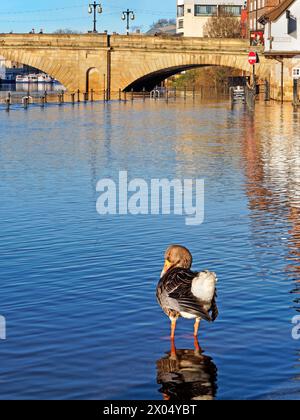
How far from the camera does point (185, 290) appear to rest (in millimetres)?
11406

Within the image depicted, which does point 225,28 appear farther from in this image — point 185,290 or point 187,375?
point 187,375

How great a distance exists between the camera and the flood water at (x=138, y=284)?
11.0m

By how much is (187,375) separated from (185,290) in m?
0.90

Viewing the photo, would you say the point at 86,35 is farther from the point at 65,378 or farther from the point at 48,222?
the point at 65,378

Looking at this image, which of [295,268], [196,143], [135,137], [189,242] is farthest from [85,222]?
[135,137]

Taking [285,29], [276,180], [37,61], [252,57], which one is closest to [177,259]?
[276,180]

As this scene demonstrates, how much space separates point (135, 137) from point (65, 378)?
38980mm

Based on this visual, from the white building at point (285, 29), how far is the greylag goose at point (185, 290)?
79.4 metres

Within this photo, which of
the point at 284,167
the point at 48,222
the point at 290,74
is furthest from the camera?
the point at 290,74

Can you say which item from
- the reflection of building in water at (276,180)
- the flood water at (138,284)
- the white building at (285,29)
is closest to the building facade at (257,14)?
the white building at (285,29)

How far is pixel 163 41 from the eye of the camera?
109 metres

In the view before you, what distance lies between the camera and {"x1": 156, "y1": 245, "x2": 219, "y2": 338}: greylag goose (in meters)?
11.0

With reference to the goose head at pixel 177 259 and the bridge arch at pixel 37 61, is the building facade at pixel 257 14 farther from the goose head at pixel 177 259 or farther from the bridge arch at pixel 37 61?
the goose head at pixel 177 259

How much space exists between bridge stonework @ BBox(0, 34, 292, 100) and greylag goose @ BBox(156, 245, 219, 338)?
3773 inches
